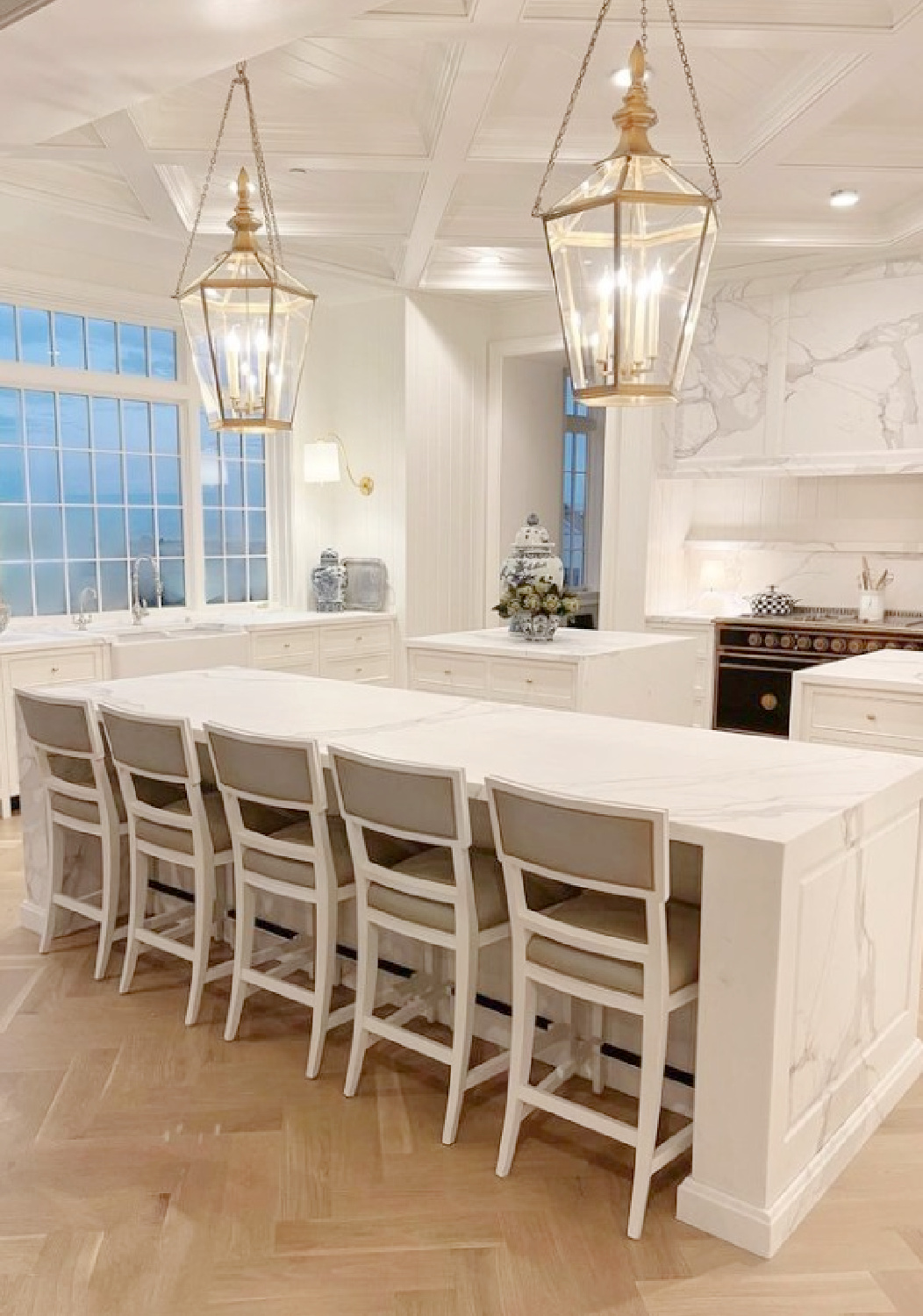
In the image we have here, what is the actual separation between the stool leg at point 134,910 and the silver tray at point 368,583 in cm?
410

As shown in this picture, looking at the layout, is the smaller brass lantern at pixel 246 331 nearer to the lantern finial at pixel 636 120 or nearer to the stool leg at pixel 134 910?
the lantern finial at pixel 636 120

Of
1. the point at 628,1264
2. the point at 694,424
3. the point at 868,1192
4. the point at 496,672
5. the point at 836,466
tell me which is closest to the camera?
the point at 628,1264

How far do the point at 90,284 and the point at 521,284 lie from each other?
8.60 feet

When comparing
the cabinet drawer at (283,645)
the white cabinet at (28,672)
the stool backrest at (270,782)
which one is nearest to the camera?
the stool backrest at (270,782)

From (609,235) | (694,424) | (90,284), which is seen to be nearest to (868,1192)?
(609,235)

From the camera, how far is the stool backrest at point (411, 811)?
2424mm

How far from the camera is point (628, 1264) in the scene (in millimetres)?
2129

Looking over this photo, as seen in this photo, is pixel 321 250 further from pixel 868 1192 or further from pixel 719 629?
pixel 868 1192

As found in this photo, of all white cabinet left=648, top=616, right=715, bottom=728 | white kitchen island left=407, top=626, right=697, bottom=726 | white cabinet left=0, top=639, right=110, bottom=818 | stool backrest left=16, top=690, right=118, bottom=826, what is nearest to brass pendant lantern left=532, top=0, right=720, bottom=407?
stool backrest left=16, top=690, right=118, bottom=826

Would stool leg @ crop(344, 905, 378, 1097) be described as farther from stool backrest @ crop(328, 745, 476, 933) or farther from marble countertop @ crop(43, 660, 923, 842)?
marble countertop @ crop(43, 660, 923, 842)

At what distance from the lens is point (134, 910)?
340 centimetres

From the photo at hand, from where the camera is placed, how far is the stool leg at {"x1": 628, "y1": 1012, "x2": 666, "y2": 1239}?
219 cm

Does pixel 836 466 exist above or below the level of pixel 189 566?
above

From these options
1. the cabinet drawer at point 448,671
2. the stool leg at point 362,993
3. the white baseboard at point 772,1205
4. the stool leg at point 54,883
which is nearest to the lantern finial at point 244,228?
the stool leg at point 362,993
